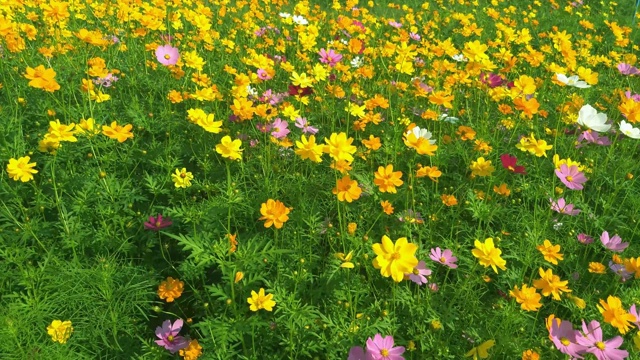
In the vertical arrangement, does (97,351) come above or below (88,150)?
below

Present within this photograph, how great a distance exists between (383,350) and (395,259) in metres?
0.23

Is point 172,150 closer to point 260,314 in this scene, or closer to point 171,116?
point 171,116

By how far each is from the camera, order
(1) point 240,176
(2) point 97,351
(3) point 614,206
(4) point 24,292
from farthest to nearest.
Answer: (3) point 614,206 < (1) point 240,176 < (4) point 24,292 < (2) point 97,351

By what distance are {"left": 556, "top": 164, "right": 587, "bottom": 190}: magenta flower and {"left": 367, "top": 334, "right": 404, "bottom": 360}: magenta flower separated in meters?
0.86

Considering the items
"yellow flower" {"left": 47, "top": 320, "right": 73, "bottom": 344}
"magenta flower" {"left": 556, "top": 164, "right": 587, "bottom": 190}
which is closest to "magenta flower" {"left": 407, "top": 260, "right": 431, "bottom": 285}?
"magenta flower" {"left": 556, "top": 164, "right": 587, "bottom": 190}

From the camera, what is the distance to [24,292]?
1.51m

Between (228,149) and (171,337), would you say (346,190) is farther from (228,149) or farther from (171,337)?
(171,337)

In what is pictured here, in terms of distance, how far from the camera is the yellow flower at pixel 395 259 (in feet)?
3.64

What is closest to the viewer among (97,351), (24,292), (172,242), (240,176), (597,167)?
(97,351)

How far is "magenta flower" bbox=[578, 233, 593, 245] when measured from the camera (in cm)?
175

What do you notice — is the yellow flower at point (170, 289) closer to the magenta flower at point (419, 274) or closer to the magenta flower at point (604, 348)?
the magenta flower at point (419, 274)

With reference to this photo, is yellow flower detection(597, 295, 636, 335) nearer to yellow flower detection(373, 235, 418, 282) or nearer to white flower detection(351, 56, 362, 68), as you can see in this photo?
yellow flower detection(373, 235, 418, 282)

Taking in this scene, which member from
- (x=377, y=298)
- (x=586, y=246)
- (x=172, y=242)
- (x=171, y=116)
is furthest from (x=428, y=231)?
(x=171, y=116)

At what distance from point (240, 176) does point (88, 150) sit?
2.21ft
